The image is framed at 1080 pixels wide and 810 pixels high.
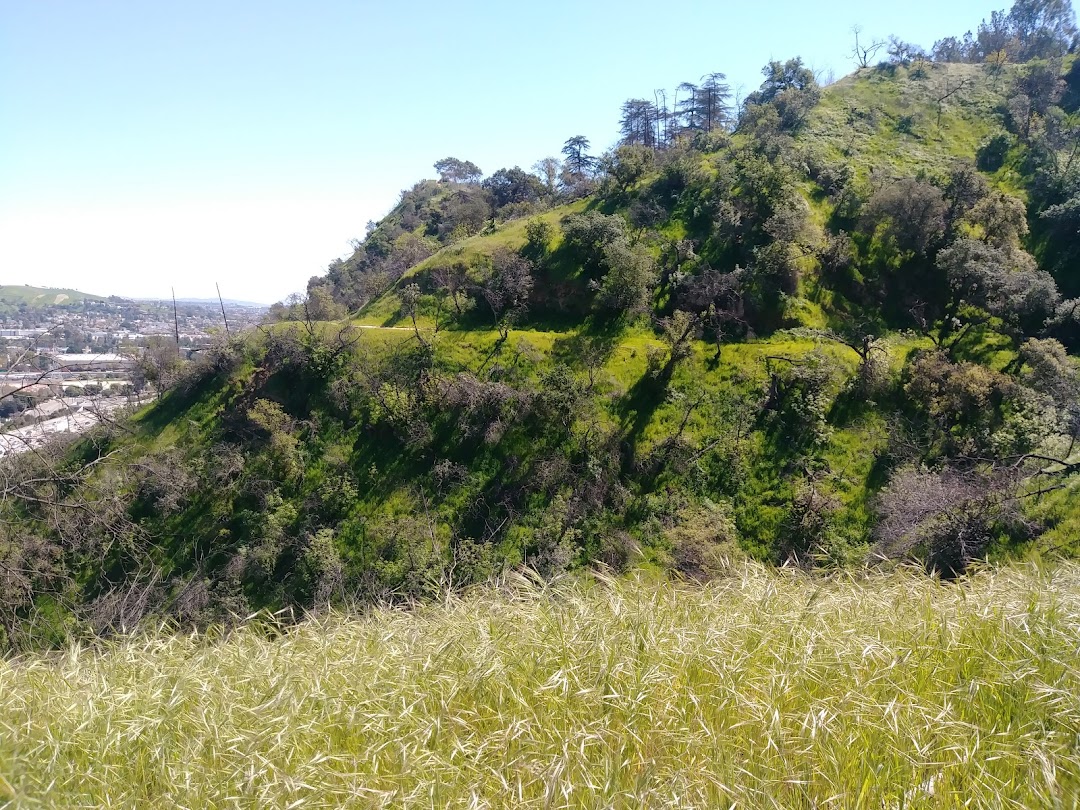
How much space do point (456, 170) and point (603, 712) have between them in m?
84.8

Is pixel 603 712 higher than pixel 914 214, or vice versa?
pixel 914 214

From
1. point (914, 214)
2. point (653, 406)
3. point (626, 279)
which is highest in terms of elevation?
point (914, 214)

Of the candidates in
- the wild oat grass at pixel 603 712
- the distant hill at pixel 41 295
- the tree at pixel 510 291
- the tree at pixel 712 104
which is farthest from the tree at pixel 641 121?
the distant hill at pixel 41 295

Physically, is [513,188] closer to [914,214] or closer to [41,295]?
[914,214]

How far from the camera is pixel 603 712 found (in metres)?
4.08

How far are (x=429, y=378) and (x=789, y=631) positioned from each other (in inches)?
935

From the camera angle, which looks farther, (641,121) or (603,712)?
(641,121)

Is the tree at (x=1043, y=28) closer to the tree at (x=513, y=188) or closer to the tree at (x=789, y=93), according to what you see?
the tree at (x=789, y=93)

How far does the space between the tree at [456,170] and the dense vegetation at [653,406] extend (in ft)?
152

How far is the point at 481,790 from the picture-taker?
3582 millimetres

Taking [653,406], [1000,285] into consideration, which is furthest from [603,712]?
[1000,285]

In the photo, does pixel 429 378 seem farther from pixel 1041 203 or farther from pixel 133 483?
pixel 1041 203

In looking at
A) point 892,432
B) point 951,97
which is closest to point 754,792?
point 892,432

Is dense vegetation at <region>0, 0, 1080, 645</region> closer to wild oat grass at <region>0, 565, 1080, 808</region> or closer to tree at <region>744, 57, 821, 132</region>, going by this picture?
tree at <region>744, 57, 821, 132</region>
